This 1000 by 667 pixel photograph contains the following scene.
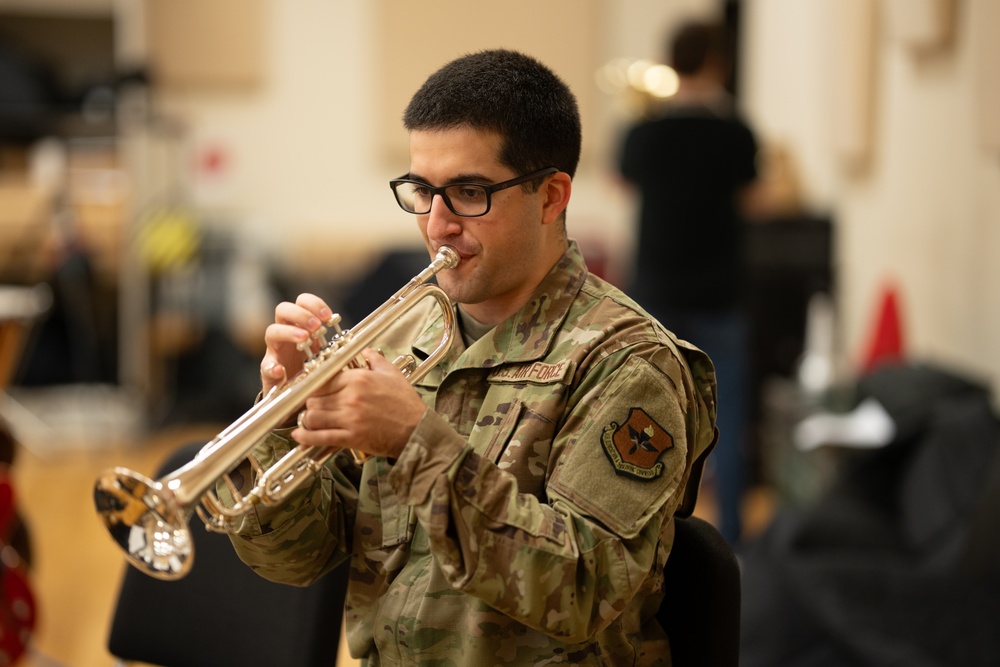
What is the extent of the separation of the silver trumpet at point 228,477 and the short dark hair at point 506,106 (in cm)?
15

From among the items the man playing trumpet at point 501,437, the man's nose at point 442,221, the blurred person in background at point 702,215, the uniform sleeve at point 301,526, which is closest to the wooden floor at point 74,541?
the uniform sleeve at point 301,526

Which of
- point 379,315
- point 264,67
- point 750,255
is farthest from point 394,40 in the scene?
point 379,315

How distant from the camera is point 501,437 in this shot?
4.58 ft

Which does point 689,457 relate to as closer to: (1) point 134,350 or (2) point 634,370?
(2) point 634,370

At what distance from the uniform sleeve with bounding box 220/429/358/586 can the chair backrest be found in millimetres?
443

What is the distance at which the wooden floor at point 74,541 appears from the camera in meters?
3.26

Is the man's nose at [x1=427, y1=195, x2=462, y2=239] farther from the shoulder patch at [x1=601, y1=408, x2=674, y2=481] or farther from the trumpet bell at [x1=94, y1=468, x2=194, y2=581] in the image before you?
the trumpet bell at [x1=94, y1=468, x2=194, y2=581]

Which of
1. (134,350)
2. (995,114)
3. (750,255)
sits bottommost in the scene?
(134,350)

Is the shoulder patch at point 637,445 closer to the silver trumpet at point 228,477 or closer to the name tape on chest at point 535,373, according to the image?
the name tape on chest at point 535,373

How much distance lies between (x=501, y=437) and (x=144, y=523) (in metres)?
0.43

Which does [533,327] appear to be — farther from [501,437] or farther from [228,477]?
[228,477]

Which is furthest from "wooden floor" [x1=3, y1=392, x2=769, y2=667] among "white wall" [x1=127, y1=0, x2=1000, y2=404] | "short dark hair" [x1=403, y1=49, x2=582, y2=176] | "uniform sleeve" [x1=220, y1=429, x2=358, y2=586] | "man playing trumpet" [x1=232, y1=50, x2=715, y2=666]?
"white wall" [x1=127, y1=0, x2=1000, y2=404]

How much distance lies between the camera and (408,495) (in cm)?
127

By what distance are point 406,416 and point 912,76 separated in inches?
128
